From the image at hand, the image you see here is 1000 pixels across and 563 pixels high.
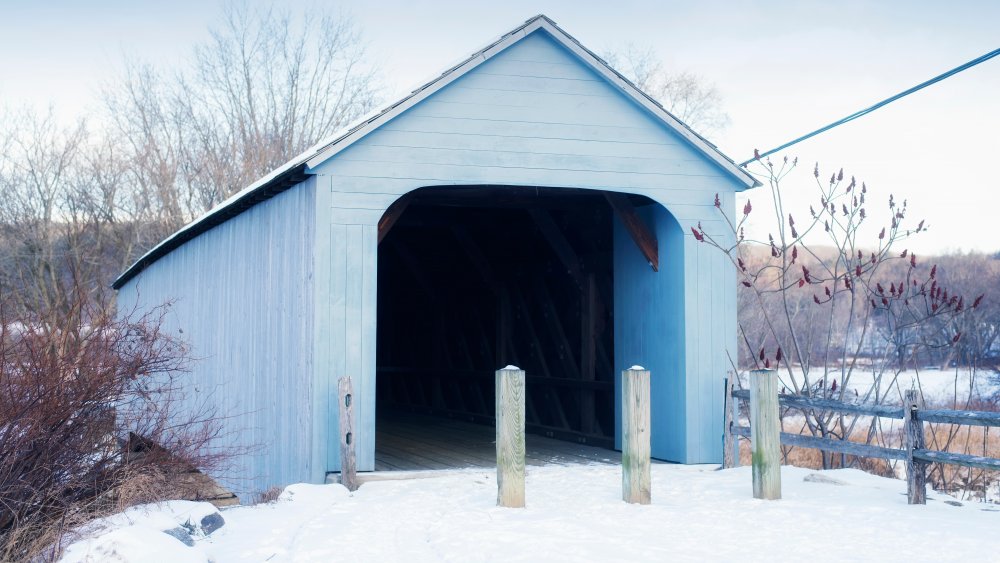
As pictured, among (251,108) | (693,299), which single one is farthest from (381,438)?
(251,108)

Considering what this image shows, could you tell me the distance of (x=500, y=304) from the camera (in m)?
13.0

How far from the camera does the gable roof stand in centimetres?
800

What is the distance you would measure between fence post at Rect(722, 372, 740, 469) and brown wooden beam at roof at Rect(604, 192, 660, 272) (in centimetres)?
133

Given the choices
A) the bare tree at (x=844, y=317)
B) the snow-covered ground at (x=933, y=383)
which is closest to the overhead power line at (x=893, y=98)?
the bare tree at (x=844, y=317)

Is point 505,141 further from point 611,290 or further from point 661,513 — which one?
point 661,513

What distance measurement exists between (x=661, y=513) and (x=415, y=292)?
9.52 meters

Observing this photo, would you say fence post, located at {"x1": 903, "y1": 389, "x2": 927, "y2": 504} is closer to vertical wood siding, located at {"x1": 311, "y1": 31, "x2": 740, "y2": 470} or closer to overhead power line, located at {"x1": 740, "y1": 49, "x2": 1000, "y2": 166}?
vertical wood siding, located at {"x1": 311, "y1": 31, "x2": 740, "y2": 470}

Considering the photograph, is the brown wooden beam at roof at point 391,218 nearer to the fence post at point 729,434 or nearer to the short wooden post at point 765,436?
the fence post at point 729,434

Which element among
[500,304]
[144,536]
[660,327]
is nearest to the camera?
[144,536]

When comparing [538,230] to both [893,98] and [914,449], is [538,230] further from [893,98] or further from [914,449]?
[914,449]

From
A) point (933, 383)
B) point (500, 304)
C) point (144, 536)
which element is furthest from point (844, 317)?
point (144, 536)

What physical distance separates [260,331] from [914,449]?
5855 millimetres

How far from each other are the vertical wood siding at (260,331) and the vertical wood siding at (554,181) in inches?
13.1

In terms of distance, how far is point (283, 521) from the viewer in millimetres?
6359
